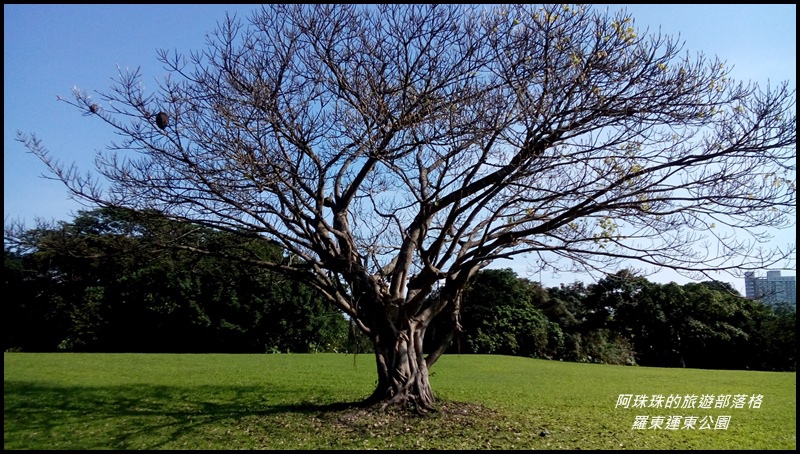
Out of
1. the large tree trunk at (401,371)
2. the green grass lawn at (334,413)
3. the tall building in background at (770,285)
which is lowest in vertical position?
the green grass lawn at (334,413)

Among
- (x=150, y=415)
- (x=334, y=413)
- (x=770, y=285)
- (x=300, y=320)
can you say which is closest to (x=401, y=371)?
(x=334, y=413)

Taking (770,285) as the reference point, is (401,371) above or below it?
below

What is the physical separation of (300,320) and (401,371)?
20359 millimetres

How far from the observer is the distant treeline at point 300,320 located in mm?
26297

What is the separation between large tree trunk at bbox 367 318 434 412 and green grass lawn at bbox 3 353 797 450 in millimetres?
349

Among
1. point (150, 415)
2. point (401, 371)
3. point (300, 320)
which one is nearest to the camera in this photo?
point (401, 371)

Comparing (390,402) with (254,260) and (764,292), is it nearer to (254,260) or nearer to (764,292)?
(254,260)

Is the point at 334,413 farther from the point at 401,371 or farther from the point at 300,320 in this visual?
the point at 300,320

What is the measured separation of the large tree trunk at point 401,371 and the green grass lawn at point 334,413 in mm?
349

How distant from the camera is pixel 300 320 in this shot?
28.1 meters

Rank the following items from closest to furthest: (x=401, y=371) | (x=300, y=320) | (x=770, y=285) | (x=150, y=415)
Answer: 1. (x=770, y=285)
2. (x=401, y=371)
3. (x=150, y=415)
4. (x=300, y=320)

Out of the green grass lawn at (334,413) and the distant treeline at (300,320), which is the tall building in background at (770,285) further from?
the distant treeline at (300,320)

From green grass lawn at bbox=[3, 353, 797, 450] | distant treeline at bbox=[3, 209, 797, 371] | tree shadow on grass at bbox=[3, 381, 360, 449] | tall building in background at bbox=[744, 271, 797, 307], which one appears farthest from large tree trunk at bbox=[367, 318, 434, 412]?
distant treeline at bbox=[3, 209, 797, 371]

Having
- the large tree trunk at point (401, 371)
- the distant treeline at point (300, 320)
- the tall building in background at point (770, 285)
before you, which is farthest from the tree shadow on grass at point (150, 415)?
the distant treeline at point (300, 320)
